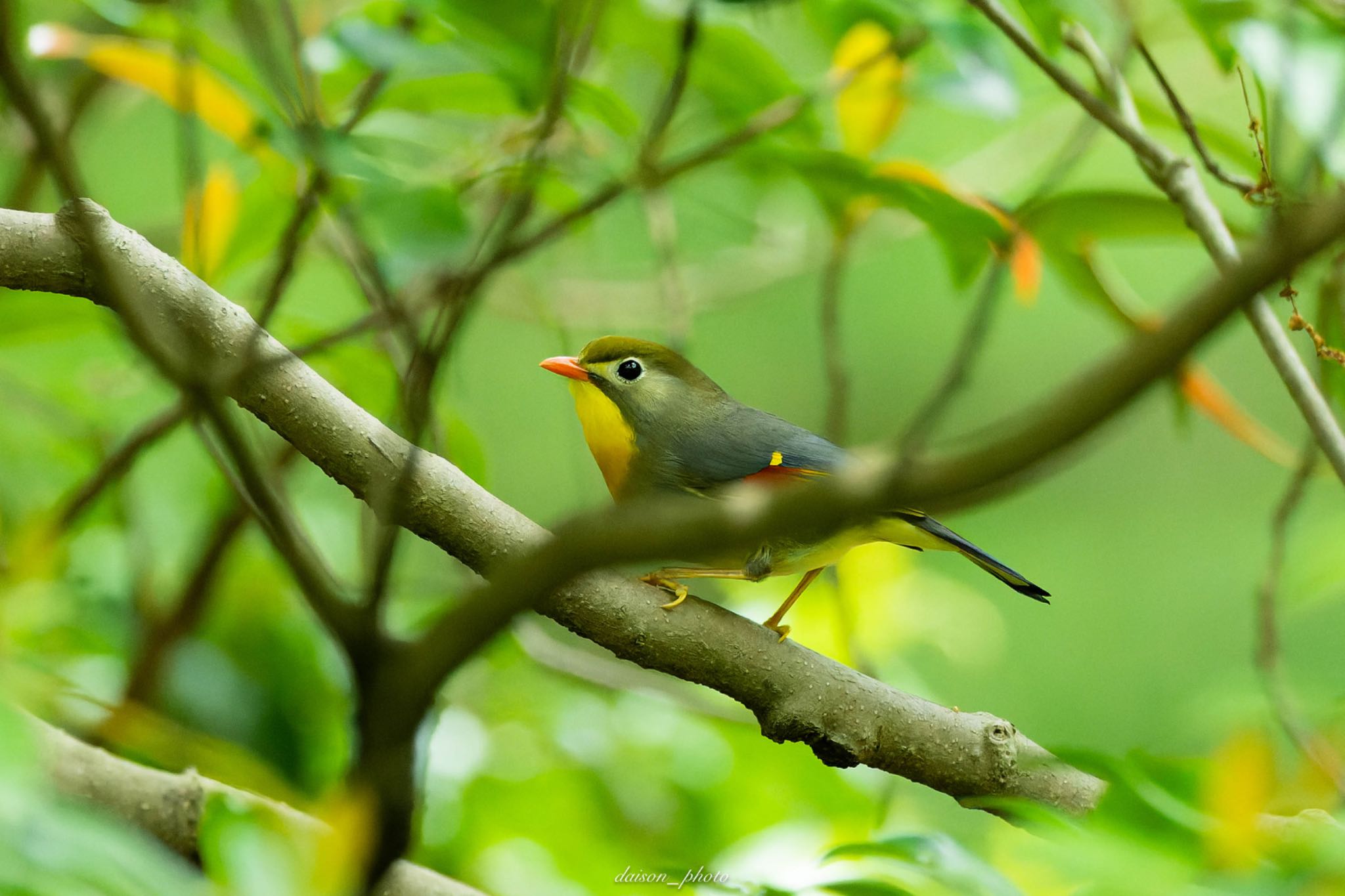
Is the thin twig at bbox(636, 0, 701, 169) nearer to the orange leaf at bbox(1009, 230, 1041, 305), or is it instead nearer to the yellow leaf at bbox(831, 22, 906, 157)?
the yellow leaf at bbox(831, 22, 906, 157)

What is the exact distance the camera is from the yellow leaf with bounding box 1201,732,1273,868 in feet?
2.46

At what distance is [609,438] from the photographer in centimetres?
200

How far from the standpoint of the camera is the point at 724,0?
5.39ft

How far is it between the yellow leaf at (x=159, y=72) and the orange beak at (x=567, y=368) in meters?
0.58

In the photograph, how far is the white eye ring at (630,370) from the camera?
2.07 metres

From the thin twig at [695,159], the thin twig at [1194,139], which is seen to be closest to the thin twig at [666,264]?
the thin twig at [695,159]

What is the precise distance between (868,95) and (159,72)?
4.02 ft

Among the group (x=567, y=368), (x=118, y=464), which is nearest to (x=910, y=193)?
(x=567, y=368)

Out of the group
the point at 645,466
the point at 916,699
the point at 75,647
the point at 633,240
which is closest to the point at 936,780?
the point at 916,699

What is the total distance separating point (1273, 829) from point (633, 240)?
3690 mm

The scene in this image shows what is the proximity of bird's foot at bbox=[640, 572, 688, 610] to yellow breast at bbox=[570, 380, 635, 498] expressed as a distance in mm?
299

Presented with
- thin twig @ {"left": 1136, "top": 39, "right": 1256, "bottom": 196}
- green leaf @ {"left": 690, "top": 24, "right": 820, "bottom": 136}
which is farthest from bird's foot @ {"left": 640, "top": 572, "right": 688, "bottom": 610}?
thin twig @ {"left": 1136, "top": 39, "right": 1256, "bottom": 196}

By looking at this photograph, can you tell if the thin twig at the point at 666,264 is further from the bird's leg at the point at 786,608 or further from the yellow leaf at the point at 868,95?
the bird's leg at the point at 786,608

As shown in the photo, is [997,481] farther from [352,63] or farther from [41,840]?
[352,63]
